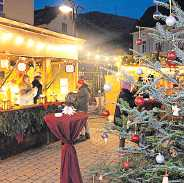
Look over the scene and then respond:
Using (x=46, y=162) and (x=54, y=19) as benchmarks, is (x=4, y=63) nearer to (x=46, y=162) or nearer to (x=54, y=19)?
(x=46, y=162)

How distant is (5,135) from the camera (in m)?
8.74

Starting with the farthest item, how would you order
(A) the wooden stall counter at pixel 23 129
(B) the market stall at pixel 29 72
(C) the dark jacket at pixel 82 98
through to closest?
1. (C) the dark jacket at pixel 82 98
2. (B) the market stall at pixel 29 72
3. (A) the wooden stall counter at pixel 23 129

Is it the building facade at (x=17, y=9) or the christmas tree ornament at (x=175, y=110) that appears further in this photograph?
the building facade at (x=17, y=9)

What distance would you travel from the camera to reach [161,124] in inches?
177

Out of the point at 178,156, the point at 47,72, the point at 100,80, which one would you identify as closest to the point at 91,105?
the point at 100,80

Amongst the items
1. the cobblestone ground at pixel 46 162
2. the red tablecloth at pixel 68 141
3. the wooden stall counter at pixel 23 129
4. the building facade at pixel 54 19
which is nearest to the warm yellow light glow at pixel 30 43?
the wooden stall counter at pixel 23 129

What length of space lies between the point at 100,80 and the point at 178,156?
16.0m

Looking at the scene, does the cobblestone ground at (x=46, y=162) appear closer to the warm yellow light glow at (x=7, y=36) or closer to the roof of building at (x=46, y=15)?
the warm yellow light glow at (x=7, y=36)

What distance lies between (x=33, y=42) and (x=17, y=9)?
22.0 feet

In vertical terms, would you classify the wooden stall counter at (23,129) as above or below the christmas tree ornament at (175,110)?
below

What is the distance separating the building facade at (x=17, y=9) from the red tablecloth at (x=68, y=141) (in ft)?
38.9

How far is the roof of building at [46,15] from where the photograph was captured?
32.6 m

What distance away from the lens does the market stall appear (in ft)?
30.6

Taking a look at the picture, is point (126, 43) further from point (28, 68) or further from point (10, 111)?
point (10, 111)
